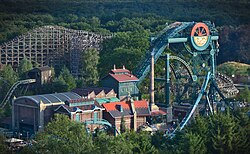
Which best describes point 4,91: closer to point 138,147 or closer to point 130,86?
point 130,86

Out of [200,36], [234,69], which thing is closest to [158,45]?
[200,36]

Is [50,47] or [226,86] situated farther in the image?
[50,47]

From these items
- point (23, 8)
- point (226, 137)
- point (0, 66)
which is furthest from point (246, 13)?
point (226, 137)

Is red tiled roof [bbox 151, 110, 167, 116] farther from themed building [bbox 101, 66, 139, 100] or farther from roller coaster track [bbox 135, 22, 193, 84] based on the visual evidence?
roller coaster track [bbox 135, 22, 193, 84]

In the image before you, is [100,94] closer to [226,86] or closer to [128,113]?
[128,113]

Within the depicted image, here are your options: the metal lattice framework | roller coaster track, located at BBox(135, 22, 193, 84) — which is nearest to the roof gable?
roller coaster track, located at BBox(135, 22, 193, 84)
